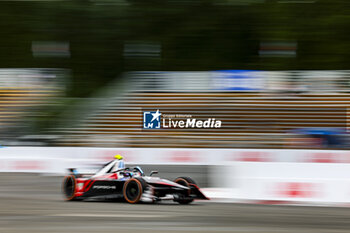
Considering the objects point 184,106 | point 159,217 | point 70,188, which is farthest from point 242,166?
point 184,106

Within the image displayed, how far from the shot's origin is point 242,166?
977 centimetres

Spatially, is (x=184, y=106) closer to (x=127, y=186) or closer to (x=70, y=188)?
(x=70, y=188)

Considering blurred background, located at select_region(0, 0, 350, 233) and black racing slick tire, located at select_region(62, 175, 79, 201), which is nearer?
blurred background, located at select_region(0, 0, 350, 233)

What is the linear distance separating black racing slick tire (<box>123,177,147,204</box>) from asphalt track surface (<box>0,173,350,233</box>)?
0.14 metres

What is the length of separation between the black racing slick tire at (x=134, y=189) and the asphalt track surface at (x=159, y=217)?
14cm

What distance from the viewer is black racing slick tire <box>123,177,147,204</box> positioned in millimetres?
9102

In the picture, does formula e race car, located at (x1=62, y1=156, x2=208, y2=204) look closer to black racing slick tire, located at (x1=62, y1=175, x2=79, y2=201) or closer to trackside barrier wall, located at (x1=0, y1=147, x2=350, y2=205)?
black racing slick tire, located at (x1=62, y1=175, x2=79, y2=201)

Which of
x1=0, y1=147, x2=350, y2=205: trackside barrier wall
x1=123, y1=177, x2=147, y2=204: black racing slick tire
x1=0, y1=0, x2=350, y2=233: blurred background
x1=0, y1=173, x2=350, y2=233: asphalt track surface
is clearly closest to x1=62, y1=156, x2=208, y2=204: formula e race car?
x1=123, y1=177, x2=147, y2=204: black racing slick tire

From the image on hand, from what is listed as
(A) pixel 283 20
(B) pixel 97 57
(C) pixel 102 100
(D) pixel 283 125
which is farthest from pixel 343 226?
(B) pixel 97 57

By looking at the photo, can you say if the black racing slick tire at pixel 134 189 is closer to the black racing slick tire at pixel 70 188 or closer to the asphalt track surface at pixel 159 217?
the asphalt track surface at pixel 159 217

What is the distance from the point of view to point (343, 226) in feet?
23.5

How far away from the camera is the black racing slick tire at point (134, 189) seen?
910 centimetres

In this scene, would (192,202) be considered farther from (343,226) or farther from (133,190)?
(343,226)

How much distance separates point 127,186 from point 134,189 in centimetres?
12
